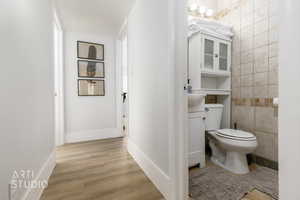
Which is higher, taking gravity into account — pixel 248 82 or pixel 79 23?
pixel 79 23

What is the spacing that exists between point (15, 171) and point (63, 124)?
5.95 feet

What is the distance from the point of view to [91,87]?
2787 mm

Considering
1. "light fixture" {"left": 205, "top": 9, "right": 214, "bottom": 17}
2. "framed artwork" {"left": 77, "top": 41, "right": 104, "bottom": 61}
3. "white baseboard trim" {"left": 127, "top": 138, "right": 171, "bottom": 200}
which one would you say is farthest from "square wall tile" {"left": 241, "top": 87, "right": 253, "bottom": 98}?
"framed artwork" {"left": 77, "top": 41, "right": 104, "bottom": 61}

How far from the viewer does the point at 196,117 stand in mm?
1663

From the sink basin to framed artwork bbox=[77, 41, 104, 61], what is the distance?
211cm

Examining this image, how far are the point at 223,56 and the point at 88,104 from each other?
2.58 metres

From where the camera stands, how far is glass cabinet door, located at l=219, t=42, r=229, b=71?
2.09 m

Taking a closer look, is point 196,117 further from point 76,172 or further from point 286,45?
point 76,172

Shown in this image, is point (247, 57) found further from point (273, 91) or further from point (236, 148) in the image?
point (236, 148)

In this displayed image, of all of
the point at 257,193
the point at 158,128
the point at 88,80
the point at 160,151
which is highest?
the point at 88,80

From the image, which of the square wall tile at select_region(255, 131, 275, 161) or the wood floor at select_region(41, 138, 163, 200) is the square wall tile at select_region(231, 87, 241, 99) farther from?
the wood floor at select_region(41, 138, 163, 200)

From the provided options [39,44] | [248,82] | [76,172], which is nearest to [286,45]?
[39,44]

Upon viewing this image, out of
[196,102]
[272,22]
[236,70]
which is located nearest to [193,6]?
[272,22]

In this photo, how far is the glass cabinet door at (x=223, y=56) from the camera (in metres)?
2.09
